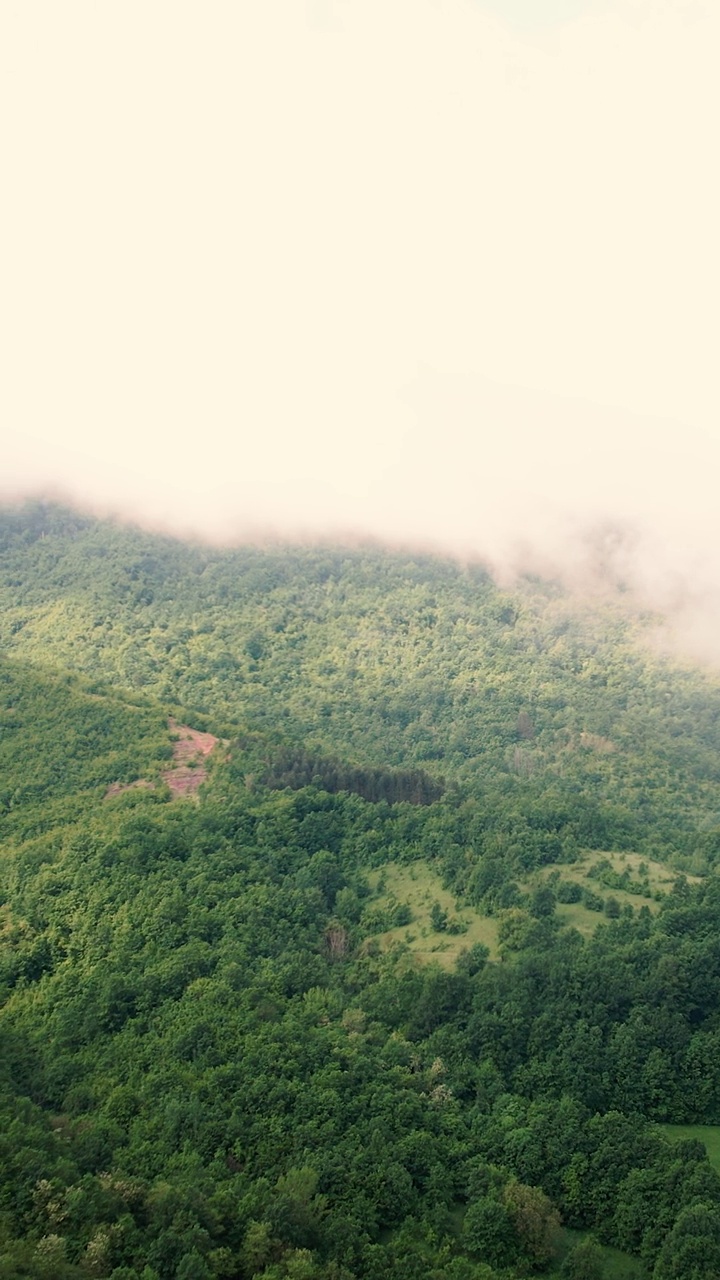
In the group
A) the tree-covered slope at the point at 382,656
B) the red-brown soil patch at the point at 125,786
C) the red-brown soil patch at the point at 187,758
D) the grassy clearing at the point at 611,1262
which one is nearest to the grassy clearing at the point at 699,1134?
the grassy clearing at the point at 611,1262

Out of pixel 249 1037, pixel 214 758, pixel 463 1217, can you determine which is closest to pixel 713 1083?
pixel 463 1217

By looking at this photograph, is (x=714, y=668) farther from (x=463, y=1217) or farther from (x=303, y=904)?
(x=463, y=1217)

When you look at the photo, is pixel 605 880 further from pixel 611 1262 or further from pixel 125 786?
pixel 125 786

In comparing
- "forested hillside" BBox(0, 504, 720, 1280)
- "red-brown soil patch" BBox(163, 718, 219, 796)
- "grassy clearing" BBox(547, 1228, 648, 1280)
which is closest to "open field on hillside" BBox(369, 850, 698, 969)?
"forested hillside" BBox(0, 504, 720, 1280)

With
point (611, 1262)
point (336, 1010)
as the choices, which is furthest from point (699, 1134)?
point (336, 1010)

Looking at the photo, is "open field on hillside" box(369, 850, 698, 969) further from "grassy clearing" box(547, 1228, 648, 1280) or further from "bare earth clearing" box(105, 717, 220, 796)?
"grassy clearing" box(547, 1228, 648, 1280)

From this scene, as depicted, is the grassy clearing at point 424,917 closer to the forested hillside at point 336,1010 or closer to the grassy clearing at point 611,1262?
the forested hillside at point 336,1010
